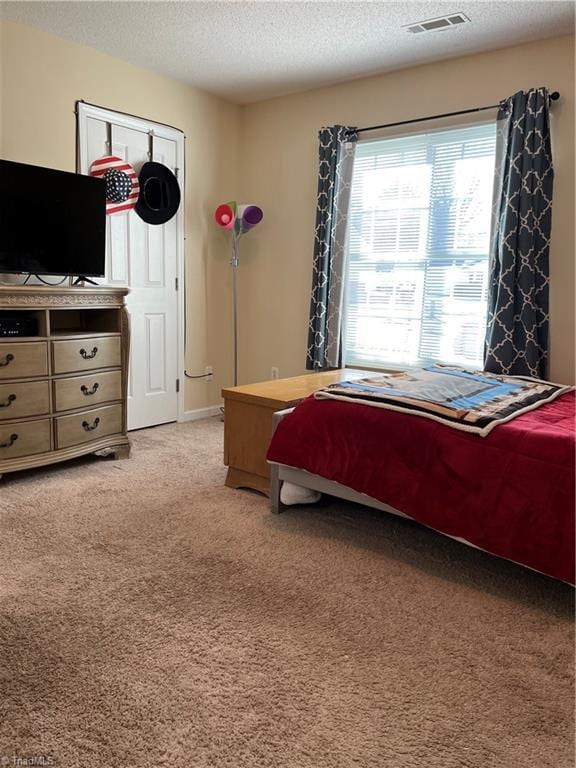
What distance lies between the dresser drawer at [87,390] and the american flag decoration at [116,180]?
1.23 meters

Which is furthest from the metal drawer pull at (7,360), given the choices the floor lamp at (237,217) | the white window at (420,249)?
the white window at (420,249)

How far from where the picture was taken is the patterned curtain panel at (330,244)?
4.39m

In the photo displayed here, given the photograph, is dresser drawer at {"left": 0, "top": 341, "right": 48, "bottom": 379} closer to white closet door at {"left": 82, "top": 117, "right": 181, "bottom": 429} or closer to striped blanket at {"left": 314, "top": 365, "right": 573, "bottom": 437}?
white closet door at {"left": 82, "top": 117, "right": 181, "bottom": 429}

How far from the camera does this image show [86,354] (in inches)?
137

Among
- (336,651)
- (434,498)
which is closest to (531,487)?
(434,498)

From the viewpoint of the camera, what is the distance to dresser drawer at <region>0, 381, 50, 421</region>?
Answer: 310 cm

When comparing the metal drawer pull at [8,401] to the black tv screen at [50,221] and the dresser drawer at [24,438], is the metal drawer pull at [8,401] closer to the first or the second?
the dresser drawer at [24,438]

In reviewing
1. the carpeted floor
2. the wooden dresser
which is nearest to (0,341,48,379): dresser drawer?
the wooden dresser

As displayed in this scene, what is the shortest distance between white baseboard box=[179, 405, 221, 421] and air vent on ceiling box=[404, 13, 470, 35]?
3.12 metres

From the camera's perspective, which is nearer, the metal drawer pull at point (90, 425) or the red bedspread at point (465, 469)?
the red bedspread at point (465, 469)

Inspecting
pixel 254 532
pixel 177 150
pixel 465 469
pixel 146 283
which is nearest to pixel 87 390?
pixel 146 283

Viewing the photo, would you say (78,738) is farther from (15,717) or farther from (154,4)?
(154,4)

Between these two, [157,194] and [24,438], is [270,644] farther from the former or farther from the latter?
[157,194]

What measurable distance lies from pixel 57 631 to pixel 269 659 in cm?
67
